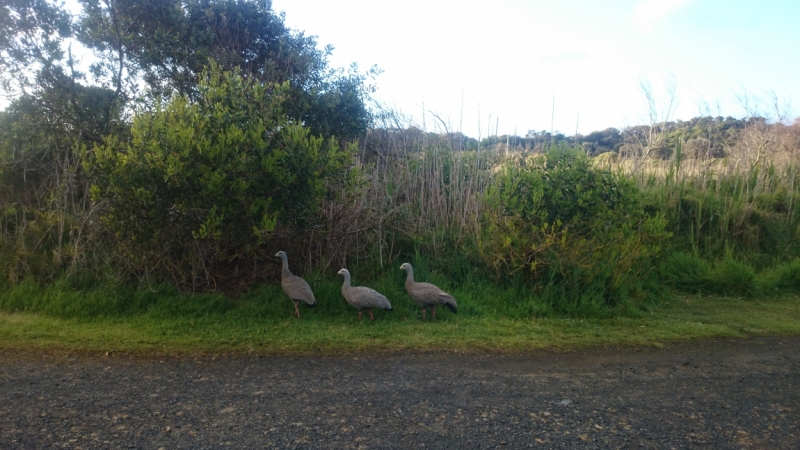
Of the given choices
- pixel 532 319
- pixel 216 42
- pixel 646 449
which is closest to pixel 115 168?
pixel 216 42

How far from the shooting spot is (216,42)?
32.6 ft

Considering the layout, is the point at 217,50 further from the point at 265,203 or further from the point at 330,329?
the point at 330,329

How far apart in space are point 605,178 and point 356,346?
16.0ft

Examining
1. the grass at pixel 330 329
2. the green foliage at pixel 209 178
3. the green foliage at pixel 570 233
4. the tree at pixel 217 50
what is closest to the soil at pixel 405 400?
the grass at pixel 330 329

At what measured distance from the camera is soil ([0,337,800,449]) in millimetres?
4250

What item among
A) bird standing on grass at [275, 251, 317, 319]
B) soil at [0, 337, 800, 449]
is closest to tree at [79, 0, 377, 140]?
bird standing on grass at [275, 251, 317, 319]

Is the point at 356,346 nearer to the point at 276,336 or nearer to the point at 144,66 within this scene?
the point at 276,336

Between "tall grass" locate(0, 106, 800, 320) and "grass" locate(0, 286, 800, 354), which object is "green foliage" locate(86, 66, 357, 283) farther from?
"grass" locate(0, 286, 800, 354)

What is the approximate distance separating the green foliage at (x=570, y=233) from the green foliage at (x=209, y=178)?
2.45 meters

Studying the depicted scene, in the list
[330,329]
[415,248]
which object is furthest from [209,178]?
[415,248]

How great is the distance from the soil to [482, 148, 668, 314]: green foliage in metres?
1.94

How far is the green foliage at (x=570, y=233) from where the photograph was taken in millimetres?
8375

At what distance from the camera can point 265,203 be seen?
7516mm

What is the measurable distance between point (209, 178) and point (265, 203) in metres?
0.74
